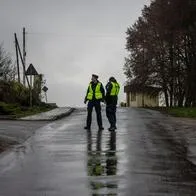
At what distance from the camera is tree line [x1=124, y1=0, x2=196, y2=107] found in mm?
52425

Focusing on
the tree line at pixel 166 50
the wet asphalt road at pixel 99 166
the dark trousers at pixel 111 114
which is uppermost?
the tree line at pixel 166 50

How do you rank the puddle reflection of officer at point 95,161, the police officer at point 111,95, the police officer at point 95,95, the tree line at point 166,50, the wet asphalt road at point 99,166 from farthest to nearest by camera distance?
1. the tree line at point 166,50
2. the police officer at point 95,95
3. the police officer at point 111,95
4. the puddle reflection of officer at point 95,161
5. the wet asphalt road at point 99,166

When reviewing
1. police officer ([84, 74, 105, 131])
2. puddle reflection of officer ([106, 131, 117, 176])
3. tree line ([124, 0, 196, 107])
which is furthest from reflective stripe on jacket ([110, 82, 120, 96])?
tree line ([124, 0, 196, 107])

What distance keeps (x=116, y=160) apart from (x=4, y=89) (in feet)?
89.4

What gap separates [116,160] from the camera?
12773mm

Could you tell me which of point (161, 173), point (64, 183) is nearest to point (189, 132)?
point (161, 173)

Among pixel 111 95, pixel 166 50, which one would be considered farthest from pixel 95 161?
pixel 166 50

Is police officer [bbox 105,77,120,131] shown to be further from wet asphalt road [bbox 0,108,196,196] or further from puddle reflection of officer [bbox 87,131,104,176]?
puddle reflection of officer [bbox 87,131,104,176]

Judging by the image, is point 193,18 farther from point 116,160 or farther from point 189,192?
point 189,192

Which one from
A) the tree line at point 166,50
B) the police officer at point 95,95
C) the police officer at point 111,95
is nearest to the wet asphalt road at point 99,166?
the police officer at point 111,95

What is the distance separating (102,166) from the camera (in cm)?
1195

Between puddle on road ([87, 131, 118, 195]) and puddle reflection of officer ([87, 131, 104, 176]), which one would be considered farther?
puddle reflection of officer ([87, 131, 104, 176])

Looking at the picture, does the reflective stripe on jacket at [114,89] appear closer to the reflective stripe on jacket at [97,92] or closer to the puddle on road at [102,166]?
the reflective stripe on jacket at [97,92]

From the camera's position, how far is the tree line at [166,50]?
52425mm
